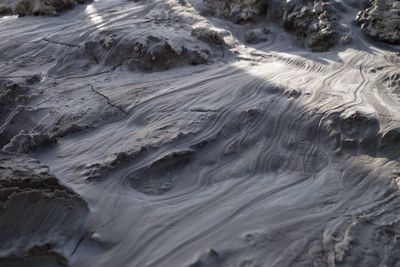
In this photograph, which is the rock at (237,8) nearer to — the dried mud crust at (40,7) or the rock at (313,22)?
the rock at (313,22)

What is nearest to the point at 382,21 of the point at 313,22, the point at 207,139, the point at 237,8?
the point at 313,22

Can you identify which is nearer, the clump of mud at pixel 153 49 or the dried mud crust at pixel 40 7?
the clump of mud at pixel 153 49

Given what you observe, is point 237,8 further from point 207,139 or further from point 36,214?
point 36,214

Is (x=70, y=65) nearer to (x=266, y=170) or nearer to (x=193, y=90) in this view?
(x=193, y=90)

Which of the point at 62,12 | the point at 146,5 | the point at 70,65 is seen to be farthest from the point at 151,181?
the point at 62,12

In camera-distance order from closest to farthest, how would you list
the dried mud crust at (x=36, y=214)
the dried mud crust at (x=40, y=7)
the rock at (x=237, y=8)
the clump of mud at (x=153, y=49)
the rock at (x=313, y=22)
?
the dried mud crust at (x=36, y=214), the clump of mud at (x=153, y=49), the rock at (x=313, y=22), the rock at (x=237, y=8), the dried mud crust at (x=40, y=7)

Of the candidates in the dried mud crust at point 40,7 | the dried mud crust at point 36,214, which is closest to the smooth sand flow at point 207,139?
the dried mud crust at point 36,214

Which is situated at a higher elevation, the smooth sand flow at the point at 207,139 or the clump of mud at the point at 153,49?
the clump of mud at the point at 153,49
